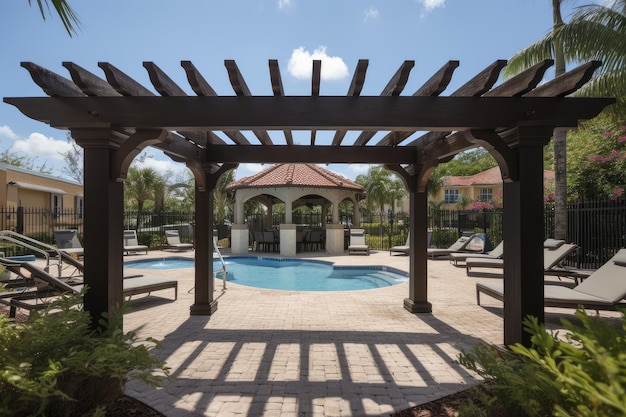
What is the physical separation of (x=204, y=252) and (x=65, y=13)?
493 centimetres

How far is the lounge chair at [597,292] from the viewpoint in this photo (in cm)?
534

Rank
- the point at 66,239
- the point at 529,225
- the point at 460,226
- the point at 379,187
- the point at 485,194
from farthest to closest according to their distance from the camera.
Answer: the point at 485,194
the point at 379,187
the point at 460,226
the point at 66,239
the point at 529,225

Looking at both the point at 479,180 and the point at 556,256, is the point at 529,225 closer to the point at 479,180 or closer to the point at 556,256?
the point at 556,256

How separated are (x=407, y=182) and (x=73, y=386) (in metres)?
5.86

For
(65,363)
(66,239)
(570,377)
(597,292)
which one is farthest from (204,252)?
(66,239)

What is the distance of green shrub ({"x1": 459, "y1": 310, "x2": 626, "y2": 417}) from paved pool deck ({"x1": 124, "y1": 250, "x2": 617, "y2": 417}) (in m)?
1.16

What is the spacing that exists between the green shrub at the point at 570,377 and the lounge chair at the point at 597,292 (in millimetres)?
3607

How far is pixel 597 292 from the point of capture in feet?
18.6

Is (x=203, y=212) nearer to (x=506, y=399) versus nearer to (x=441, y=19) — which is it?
(x=506, y=399)

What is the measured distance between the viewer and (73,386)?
261cm

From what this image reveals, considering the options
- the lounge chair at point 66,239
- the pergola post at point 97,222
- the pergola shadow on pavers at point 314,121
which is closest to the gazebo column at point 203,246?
the pergola shadow on pavers at point 314,121

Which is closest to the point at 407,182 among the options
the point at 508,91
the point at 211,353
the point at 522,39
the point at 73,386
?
the point at 508,91

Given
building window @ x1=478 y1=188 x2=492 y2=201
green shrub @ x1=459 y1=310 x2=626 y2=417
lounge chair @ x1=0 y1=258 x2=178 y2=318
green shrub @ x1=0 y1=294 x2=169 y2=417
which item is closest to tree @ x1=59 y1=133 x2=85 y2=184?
lounge chair @ x1=0 y1=258 x2=178 y2=318

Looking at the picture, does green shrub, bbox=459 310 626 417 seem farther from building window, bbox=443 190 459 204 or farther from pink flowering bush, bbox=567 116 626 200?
building window, bbox=443 190 459 204
